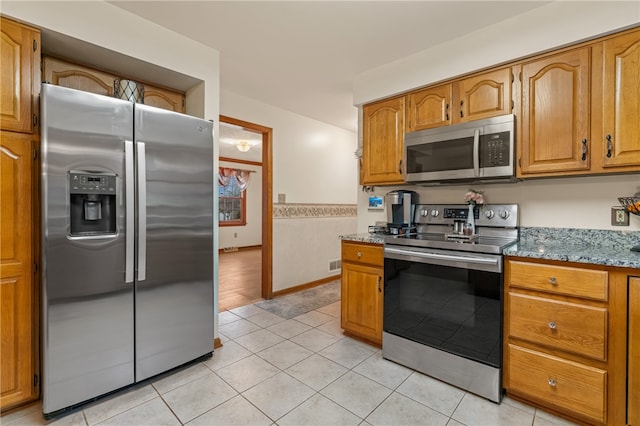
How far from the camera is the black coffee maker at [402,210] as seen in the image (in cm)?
264

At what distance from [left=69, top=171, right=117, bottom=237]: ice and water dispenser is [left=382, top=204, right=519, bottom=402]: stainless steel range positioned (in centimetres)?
192

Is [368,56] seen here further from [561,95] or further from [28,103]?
[28,103]

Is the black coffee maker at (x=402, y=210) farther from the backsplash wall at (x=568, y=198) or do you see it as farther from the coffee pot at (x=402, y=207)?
the backsplash wall at (x=568, y=198)

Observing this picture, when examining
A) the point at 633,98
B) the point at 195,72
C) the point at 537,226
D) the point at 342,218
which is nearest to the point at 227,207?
the point at 342,218

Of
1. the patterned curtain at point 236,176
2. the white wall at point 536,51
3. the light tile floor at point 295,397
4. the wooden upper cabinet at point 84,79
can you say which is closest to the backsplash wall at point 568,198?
the white wall at point 536,51

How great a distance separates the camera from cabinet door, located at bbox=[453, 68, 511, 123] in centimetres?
211

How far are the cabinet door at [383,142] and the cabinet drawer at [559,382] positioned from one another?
1.54 metres

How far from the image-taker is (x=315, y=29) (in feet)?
7.29

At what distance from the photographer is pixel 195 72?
2.42m

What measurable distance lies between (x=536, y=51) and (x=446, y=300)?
1769mm

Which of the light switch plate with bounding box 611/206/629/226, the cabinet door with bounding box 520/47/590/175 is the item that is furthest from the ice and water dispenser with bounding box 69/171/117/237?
the light switch plate with bounding box 611/206/629/226

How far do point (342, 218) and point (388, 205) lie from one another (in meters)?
2.16

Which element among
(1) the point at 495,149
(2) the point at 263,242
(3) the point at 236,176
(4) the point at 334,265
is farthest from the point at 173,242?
(3) the point at 236,176

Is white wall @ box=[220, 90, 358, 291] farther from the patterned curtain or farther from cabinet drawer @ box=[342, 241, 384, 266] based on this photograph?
the patterned curtain
